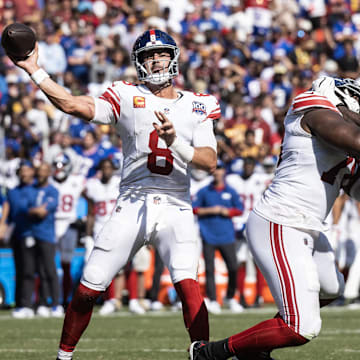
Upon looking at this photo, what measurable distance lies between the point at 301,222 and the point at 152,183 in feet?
3.49

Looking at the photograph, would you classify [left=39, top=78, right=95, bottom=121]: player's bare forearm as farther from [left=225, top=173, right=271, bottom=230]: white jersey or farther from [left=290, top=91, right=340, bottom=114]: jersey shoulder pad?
[left=225, top=173, right=271, bottom=230]: white jersey

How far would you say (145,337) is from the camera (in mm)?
8000

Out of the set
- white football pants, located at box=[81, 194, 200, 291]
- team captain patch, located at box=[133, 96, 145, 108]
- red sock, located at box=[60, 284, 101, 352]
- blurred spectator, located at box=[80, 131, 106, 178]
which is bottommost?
blurred spectator, located at box=[80, 131, 106, 178]

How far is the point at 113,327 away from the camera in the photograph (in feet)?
29.3

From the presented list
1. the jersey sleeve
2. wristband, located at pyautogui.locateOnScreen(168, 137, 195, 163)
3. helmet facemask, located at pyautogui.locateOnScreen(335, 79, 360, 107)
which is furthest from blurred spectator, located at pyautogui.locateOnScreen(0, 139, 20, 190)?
helmet facemask, located at pyautogui.locateOnScreen(335, 79, 360, 107)

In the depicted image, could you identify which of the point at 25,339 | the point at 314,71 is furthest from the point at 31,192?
the point at 314,71

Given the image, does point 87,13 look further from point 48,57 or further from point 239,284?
point 239,284

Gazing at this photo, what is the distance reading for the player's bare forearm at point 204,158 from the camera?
514 centimetres

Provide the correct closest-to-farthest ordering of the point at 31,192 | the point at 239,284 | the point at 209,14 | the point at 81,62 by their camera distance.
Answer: the point at 31,192, the point at 239,284, the point at 81,62, the point at 209,14

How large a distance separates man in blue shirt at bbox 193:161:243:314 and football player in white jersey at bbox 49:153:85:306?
1470mm

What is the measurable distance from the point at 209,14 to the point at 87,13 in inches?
104

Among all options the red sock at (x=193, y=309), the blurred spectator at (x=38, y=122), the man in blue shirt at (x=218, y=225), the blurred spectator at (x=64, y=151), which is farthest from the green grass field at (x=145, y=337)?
the blurred spectator at (x=38, y=122)

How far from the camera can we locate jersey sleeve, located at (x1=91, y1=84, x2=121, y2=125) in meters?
5.22

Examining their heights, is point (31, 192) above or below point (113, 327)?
above
